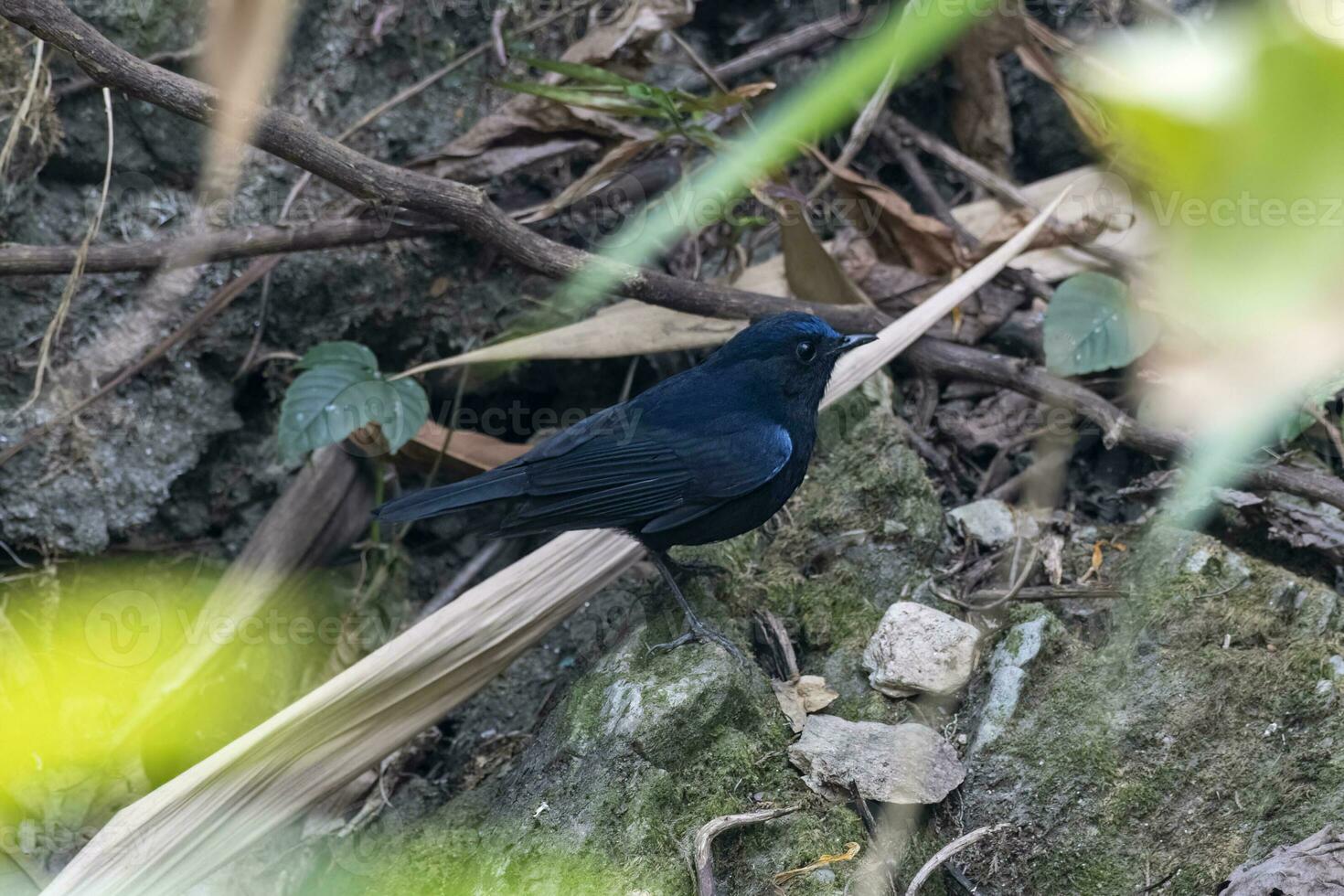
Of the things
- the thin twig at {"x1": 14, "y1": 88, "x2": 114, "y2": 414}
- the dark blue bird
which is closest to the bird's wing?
the dark blue bird

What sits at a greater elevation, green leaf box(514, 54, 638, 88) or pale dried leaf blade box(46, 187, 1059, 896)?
green leaf box(514, 54, 638, 88)

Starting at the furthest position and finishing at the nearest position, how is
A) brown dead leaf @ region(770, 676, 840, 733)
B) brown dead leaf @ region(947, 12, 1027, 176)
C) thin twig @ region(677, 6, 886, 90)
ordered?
thin twig @ region(677, 6, 886, 90) → brown dead leaf @ region(947, 12, 1027, 176) → brown dead leaf @ region(770, 676, 840, 733)

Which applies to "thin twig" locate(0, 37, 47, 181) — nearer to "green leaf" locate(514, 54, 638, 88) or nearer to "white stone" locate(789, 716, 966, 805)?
"green leaf" locate(514, 54, 638, 88)

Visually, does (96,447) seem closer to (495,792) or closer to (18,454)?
(18,454)

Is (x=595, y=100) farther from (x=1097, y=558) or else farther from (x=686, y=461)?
(x=1097, y=558)

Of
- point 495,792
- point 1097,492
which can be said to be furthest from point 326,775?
point 1097,492

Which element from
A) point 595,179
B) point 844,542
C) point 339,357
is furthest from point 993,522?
point 339,357

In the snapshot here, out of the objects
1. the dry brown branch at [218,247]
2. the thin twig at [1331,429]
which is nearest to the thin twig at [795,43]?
the dry brown branch at [218,247]
